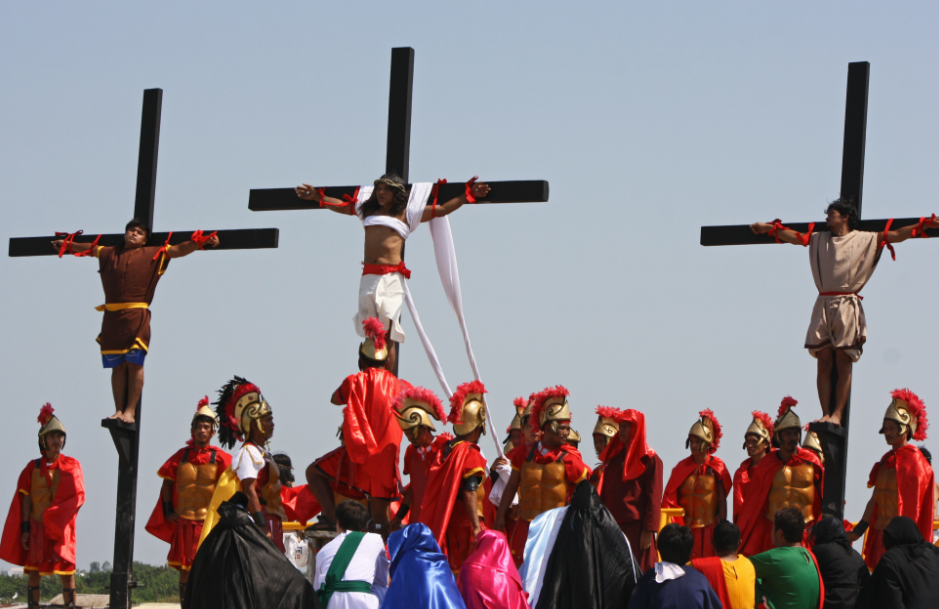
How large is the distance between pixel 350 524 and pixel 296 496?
3250mm

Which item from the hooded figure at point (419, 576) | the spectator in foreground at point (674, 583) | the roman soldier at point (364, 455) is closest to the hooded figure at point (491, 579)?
the hooded figure at point (419, 576)

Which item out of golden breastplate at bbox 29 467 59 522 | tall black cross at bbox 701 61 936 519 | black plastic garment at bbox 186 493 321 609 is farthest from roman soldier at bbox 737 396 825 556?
golden breastplate at bbox 29 467 59 522

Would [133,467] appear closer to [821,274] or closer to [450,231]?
[450,231]

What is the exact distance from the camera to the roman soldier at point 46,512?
40.8 ft

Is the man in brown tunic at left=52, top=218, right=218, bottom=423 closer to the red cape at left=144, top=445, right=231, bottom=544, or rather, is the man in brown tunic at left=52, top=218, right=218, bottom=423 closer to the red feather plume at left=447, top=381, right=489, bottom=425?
the red cape at left=144, top=445, right=231, bottom=544

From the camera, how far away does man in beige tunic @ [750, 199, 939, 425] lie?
402 inches

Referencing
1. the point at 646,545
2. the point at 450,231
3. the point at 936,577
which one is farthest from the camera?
the point at 450,231

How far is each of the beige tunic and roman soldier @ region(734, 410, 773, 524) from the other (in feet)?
7.98

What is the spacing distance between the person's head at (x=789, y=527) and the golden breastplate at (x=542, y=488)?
2.37 m

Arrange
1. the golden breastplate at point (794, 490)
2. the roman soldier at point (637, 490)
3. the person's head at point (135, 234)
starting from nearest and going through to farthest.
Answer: the roman soldier at point (637, 490) → the golden breastplate at point (794, 490) → the person's head at point (135, 234)

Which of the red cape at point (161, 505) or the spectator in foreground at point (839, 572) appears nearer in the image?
the spectator in foreground at point (839, 572)

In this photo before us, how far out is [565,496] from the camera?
995 cm

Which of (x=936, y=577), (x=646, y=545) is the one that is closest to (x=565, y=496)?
(x=646, y=545)

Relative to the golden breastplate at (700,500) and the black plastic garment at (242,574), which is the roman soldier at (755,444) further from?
the black plastic garment at (242,574)
